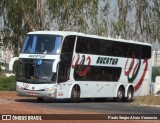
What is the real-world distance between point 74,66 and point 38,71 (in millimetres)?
2335

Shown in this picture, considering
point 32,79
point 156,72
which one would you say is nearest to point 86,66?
point 32,79

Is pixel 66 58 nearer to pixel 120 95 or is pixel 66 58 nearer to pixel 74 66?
pixel 74 66

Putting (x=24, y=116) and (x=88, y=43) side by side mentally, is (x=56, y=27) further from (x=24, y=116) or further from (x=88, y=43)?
(x=24, y=116)

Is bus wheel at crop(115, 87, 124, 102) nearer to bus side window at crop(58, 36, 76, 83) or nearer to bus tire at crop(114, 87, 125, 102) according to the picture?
bus tire at crop(114, 87, 125, 102)

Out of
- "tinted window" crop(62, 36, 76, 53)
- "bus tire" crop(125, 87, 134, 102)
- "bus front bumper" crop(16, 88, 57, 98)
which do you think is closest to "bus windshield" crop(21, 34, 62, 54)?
"tinted window" crop(62, 36, 76, 53)

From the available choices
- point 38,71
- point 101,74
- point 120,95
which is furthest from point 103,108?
point 120,95

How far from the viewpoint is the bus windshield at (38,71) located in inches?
1191

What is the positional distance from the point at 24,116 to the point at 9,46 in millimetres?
36729

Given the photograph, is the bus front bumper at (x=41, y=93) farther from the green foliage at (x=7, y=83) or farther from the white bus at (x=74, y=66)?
the green foliage at (x=7, y=83)

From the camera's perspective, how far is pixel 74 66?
31.6 metres

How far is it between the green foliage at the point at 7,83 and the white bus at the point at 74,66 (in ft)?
40.7

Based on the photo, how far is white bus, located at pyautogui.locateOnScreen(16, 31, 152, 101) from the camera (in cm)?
3039

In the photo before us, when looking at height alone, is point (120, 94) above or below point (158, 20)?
below

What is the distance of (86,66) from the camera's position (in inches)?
1283
